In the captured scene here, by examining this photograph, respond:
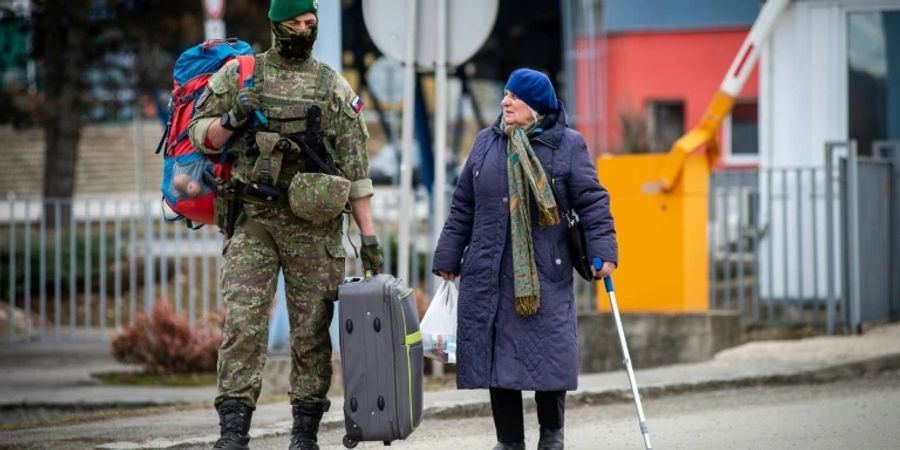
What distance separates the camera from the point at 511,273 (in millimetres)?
7227

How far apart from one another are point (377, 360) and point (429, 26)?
4013 mm

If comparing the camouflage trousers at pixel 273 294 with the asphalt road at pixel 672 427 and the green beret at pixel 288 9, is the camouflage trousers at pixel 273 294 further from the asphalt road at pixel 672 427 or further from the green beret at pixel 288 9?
the asphalt road at pixel 672 427

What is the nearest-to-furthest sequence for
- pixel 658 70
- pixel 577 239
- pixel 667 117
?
pixel 577 239
pixel 658 70
pixel 667 117

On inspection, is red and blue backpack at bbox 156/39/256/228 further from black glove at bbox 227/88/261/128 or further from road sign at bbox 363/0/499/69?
road sign at bbox 363/0/499/69

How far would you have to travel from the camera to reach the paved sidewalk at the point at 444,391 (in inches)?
342

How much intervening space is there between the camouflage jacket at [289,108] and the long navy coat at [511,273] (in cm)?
52

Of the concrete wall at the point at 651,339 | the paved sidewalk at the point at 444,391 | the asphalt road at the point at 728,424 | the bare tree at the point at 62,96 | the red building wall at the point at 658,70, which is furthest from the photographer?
the red building wall at the point at 658,70

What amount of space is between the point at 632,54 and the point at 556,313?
2552 centimetres

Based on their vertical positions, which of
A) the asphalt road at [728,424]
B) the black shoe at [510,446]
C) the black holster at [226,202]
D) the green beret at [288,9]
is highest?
the green beret at [288,9]

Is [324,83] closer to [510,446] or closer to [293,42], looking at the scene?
[293,42]

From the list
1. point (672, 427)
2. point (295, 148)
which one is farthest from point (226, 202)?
point (672, 427)

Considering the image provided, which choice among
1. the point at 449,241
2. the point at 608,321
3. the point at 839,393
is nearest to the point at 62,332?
the point at 608,321

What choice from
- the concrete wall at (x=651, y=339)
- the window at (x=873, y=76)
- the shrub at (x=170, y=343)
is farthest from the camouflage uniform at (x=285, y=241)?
the window at (x=873, y=76)

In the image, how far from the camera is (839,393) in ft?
35.0
